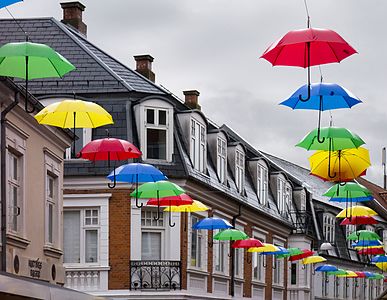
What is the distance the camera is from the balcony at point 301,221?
5129 cm

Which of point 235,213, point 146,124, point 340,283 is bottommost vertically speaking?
point 340,283

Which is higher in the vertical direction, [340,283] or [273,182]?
[273,182]

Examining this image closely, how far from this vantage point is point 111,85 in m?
35.5

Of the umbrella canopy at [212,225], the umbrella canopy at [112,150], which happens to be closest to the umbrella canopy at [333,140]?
the umbrella canopy at [112,150]

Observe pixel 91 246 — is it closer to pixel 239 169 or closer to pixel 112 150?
pixel 239 169

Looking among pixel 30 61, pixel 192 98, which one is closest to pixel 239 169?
pixel 192 98

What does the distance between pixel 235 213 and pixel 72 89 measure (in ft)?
28.9

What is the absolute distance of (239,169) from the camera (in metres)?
42.6

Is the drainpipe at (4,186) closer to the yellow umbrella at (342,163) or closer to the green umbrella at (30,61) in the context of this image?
the green umbrella at (30,61)

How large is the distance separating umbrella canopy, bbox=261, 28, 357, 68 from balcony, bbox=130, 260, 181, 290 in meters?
17.8

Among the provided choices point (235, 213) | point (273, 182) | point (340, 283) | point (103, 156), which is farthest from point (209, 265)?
point (340, 283)

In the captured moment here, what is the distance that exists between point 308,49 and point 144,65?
84.3ft

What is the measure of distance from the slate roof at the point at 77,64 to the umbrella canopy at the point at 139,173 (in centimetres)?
843

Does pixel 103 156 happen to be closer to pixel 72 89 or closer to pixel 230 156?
pixel 72 89
